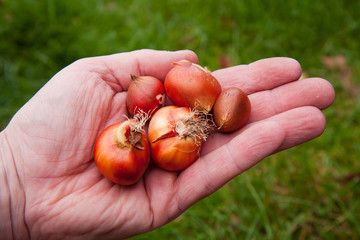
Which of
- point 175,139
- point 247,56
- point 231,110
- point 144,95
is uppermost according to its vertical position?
point 144,95

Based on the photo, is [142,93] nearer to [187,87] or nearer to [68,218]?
[187,87]

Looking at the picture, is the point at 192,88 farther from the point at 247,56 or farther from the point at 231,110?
the point at 247,56

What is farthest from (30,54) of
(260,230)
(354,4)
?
(354,4)

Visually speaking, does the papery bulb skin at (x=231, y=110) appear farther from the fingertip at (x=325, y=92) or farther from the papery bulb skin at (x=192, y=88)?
the fingertip at (x=325, y=92)

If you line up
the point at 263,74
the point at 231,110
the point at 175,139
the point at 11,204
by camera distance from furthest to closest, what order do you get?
the point at 263,74, the point at 231,110, the point at 175,139, the point at 11,204

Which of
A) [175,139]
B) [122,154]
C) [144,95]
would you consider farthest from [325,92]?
[122,154]

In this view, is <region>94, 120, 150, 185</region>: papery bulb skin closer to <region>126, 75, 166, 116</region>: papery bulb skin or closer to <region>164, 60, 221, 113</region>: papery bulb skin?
<region>126, 75, 166, 116</region>: papery bulb skin

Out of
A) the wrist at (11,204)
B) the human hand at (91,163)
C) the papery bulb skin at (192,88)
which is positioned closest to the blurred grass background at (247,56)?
the human hand at (91,163)
